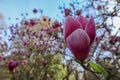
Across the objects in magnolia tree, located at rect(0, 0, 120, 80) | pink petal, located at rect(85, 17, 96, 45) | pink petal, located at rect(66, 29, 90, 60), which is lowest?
magnolia tree, located at rect(0, 0, 120, 80)

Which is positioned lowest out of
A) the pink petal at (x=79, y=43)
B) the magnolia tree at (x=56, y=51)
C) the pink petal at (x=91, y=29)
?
the magnolia tree at (x=56, y=51)

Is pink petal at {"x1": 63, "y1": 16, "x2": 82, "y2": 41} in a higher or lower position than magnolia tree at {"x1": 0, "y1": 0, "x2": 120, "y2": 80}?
higher

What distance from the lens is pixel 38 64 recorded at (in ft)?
15.2

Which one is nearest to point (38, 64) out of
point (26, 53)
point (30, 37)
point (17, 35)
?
point (26, 53)

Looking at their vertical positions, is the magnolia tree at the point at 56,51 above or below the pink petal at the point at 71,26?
below

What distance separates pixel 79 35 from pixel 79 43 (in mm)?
22

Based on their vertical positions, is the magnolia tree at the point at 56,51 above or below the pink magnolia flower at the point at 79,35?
below

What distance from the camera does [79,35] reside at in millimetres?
683

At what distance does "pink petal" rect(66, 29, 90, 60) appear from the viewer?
683 millimetres

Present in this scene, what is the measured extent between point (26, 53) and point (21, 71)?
126 centimetres

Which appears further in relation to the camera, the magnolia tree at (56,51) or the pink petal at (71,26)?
the magnolia tree at (56,51)

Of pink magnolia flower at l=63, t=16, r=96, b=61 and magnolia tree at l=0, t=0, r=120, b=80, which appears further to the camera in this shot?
magnolia tree at l=0, t=0, r=120, b=80

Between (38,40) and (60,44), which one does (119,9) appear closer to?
(60,44)

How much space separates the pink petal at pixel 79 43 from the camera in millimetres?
683
